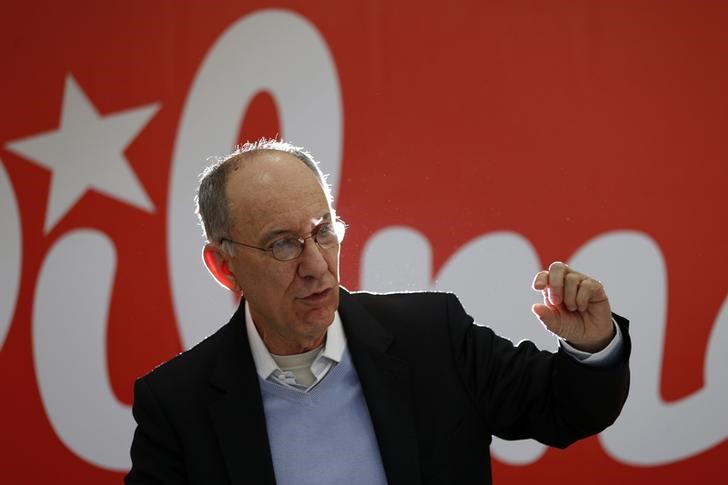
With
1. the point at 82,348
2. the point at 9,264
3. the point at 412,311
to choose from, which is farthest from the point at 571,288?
the point at 9,264

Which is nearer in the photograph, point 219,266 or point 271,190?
point 271,190

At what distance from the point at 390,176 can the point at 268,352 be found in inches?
44.9

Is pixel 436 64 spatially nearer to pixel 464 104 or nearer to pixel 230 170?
pixel 464 104

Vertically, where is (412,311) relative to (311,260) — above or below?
below

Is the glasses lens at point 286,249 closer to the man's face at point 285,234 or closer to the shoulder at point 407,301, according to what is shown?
the man's face at point 285,234

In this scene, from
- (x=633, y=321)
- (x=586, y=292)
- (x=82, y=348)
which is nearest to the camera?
(x=586, y=292)

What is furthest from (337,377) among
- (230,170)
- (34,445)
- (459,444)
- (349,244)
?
(34,445)

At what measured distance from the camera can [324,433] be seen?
4.27 ft

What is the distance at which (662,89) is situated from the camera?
7.68 ft

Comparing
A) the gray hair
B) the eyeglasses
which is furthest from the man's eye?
the gray hair

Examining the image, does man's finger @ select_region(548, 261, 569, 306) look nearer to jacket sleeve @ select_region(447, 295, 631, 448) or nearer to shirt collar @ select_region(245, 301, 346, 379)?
jacket sleeve @ select_region(447, 295, 631, 448)

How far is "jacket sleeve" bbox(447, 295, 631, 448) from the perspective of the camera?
119cm

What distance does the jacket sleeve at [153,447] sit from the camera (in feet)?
4.25

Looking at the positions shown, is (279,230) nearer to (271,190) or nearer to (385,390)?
(271,190)
